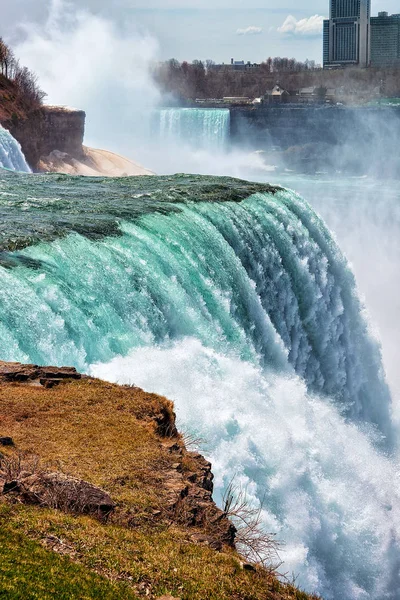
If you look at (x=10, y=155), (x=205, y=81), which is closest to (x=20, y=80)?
(x=10, y=155)

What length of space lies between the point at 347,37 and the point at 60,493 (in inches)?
7517

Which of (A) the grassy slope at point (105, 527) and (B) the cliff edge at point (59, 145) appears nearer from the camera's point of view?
(A) the grassy slope at point (105, 527)

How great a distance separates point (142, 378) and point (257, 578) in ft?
19.5

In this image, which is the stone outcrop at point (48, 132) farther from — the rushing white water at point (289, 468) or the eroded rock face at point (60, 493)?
the eroded rock face at point (60, 493)

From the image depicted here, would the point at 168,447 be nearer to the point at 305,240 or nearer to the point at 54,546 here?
the point at 54,546

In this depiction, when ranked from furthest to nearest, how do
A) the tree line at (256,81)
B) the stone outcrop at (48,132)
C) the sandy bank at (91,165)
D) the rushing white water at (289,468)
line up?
the tree line at (256,81) → the sandy bank at (91,165) → the stone outcrop at (48,132) → the rushing white water at (289,468)

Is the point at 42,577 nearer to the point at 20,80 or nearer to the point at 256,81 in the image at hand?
the point at 20,80

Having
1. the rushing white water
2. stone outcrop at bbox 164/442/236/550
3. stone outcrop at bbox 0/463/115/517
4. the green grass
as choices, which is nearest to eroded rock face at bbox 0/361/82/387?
the rushing white water

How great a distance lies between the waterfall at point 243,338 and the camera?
43.5ft

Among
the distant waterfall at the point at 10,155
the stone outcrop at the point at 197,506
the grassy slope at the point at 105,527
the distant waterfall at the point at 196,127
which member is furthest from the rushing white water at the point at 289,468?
the distant waterfall at the point at 196,127

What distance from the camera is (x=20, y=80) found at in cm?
4916

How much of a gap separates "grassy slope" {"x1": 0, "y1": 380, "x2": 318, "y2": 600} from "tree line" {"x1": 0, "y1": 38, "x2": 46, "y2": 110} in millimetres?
39274

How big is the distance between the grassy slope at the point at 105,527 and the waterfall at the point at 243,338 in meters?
2.33

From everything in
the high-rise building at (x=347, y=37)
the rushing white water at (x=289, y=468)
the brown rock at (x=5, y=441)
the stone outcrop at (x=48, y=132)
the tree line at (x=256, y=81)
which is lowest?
the rushing white water at (x=289, y=468)
